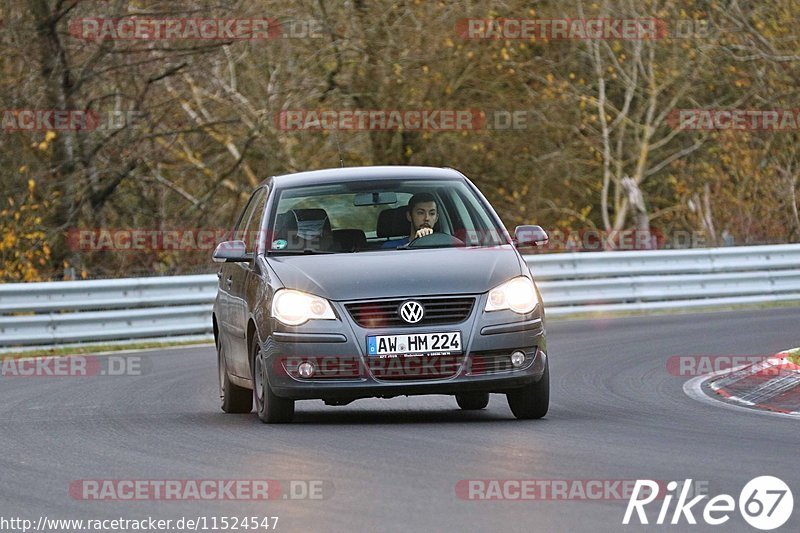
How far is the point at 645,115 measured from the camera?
37.4 m

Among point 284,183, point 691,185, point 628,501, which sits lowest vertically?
point 691,185

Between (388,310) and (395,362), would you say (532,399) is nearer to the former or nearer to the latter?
(395,362)

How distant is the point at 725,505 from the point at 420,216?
4.85 meters

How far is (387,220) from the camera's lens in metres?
11.8

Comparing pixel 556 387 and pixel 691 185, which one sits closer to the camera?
pixel 556 387

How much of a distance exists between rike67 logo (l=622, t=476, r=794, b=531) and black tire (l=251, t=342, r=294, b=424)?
3571mm

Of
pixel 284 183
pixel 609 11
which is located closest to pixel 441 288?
pixel 284 183

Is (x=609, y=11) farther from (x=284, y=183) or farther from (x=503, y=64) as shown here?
(x=284, y=183)

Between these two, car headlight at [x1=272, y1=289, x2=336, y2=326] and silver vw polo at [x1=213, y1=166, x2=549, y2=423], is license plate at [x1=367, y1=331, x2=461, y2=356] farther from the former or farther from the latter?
car headlight at [x1=272, y1=289, x2=336, y2=326]

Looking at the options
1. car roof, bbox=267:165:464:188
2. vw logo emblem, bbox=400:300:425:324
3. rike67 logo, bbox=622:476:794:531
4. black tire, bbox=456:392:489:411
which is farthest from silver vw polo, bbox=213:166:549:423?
rike67 logo, bbox=622:476:794:531

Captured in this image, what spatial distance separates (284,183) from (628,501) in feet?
17.7

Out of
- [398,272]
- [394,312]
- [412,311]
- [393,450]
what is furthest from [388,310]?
[393,450]

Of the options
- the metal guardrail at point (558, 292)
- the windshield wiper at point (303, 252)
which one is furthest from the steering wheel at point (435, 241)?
the metal guardrail at point (558, 292)

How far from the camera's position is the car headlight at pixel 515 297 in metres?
10.7
